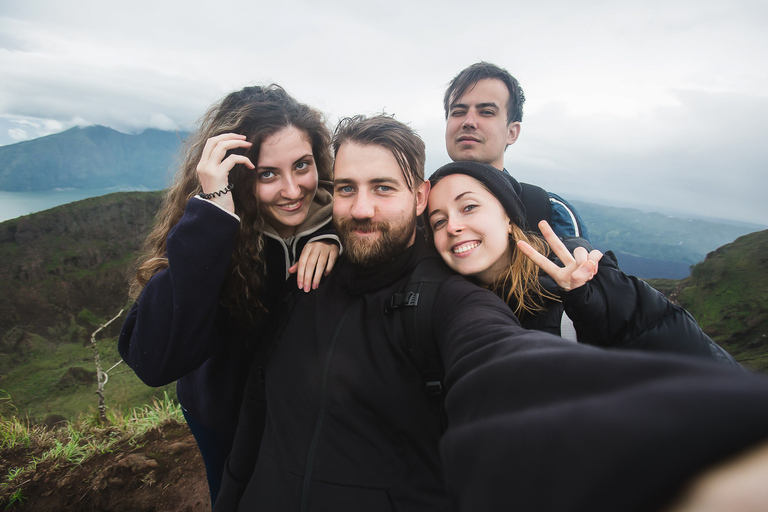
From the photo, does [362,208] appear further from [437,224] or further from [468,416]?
[468,416]

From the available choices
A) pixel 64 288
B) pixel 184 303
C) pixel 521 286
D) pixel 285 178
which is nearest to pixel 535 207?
pixel 521 286

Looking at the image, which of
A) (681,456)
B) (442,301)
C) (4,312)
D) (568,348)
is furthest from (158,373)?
(4,312)

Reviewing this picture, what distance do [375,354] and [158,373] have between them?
1.38 metres

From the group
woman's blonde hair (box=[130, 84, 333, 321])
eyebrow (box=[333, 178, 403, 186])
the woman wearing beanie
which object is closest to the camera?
the woman wearing beanie

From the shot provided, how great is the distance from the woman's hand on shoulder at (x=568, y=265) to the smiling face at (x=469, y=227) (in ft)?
1.03

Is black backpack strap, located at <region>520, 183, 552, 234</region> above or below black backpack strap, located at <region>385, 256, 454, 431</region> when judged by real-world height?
above

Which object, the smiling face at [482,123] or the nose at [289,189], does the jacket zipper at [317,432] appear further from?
the smiling face at [482,123]

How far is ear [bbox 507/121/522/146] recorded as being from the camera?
4.73m

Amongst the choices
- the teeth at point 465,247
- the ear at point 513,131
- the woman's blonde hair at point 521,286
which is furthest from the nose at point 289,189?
the ear at point 513,131

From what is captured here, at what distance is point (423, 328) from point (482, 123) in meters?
3.55

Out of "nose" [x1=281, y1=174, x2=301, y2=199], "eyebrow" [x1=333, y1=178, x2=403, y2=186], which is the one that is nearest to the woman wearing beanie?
"eyebrow" [x1=333, y1=178, x2=403, y2=186]

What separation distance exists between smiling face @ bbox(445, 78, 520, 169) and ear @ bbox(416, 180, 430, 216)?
2162mm

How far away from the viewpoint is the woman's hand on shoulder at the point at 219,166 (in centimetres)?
214

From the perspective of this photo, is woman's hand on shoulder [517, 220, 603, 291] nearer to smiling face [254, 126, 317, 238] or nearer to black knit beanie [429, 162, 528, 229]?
black knit beanie [429, 162, 528, 229]
